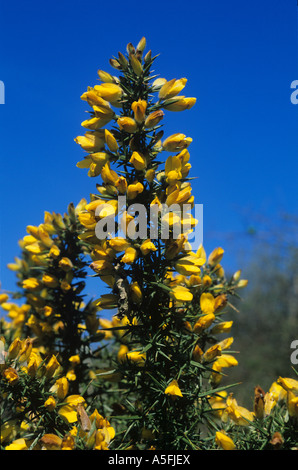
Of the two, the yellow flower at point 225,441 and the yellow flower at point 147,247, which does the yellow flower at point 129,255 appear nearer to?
the yellow flower at point 147,247

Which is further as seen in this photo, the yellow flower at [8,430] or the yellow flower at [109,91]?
the yellow flower at [109,91]

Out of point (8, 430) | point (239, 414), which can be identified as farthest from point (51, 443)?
point (239, 414)

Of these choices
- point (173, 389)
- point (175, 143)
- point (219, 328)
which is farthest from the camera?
point (219, 328)

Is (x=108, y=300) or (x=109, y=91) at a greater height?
(x=109, y=91)

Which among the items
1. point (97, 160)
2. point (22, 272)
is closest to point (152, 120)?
point (97, 160)

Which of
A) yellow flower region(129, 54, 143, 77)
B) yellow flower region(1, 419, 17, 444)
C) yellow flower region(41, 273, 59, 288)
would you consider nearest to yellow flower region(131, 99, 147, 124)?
yellow flower region(129, 54, 143, 77)

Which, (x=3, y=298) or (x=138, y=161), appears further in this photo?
(x=3, y=298)

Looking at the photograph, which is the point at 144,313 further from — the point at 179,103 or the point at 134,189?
the point at 179,103

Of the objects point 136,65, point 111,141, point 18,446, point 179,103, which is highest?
point 136,65

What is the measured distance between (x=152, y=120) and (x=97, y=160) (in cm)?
21

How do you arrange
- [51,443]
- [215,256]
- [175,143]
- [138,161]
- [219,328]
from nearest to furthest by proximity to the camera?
[51,443] → [138,161] → [175,143] → [219,328] → [215,256]

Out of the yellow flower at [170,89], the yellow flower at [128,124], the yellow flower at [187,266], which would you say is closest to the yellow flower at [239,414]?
the yellow flower at [187,266]
